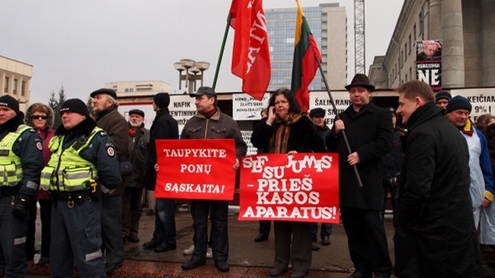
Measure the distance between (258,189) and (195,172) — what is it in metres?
0.89

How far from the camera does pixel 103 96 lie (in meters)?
5.33

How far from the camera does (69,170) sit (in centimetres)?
405

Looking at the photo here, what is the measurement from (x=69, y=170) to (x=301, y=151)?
2490 mm

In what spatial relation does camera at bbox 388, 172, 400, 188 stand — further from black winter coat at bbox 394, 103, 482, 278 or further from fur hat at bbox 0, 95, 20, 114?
fur hat at bbox 0, 95, 20, 114

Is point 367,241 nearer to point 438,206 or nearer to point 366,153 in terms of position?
point 366,153

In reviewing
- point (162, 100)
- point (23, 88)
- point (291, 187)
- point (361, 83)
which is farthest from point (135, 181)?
point (23, 88)

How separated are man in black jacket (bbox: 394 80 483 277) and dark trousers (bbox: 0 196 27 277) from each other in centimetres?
389

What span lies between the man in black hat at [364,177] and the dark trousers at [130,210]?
3.43m

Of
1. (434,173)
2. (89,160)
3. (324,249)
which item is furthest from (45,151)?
(434,173)

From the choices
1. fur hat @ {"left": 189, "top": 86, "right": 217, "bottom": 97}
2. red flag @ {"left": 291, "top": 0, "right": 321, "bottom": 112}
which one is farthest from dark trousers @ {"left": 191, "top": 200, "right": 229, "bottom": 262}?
red flag @ {"left": 291, "top": 0, "right": 321, "bottom": 112}

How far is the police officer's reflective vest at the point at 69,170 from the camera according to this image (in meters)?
4.03

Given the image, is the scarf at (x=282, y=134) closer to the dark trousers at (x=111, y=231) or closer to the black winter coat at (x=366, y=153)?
the black winter coat at (x=366, y=153)

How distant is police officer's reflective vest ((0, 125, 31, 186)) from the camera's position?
443 cm

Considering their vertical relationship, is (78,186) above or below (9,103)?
below
